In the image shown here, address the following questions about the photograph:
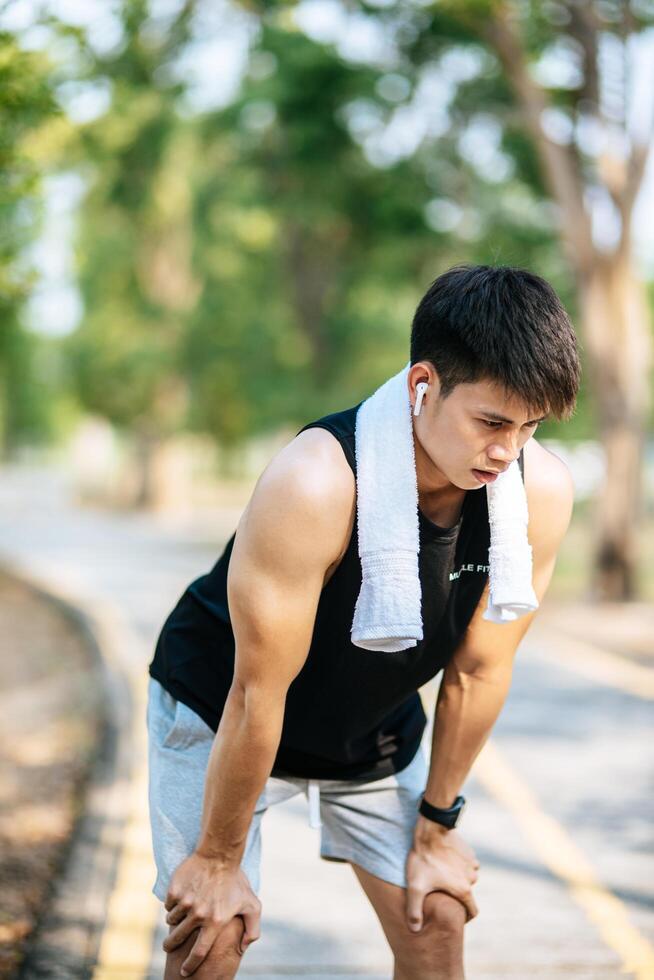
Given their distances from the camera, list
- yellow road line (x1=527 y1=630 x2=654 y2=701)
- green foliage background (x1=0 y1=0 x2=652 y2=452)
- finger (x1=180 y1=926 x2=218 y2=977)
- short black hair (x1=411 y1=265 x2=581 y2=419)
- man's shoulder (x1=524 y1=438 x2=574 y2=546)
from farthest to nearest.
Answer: green foliage background (x1=0 y1=0 x2=652 y2=452)
yellow road line (x1=527 y1=630 x2=654 y2=701)
man's shoulder (x1=524 y1=438 x2=574 y2=546)
finger (x1=180 y1=926 x2=218 y2=977)
short black hair (x1=411 y1=265 x2=581 y2=419)

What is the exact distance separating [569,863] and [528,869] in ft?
0.69

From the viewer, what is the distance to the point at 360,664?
8.30 ft

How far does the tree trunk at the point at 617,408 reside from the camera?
45.9 feet

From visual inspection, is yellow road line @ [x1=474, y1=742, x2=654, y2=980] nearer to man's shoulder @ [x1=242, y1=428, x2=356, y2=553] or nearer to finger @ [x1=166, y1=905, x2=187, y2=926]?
finger @ [x1=166, y1=905, x2=187, y2=926]

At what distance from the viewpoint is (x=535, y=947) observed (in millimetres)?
4199

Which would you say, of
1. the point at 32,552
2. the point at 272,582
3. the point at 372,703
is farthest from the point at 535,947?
the point at 32,552

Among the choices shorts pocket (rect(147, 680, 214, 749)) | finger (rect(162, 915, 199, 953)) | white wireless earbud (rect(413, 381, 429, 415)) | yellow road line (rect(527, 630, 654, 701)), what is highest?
white wireless earbud (rect(413, 381, 429, 415))

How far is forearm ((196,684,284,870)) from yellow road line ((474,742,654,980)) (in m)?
2.11

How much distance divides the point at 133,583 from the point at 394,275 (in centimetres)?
644

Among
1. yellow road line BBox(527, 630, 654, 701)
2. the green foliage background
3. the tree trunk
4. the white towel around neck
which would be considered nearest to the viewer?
the white towel around neck

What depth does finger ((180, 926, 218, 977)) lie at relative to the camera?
246 centimetres

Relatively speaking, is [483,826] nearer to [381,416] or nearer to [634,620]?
[381,416]

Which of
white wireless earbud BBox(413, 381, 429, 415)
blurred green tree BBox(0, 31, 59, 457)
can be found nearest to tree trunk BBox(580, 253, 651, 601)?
blurred green tree BBox(0, 31, 59, 457)

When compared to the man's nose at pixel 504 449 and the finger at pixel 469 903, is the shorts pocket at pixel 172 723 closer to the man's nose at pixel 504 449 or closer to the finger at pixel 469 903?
the finger at pixel 469 903
